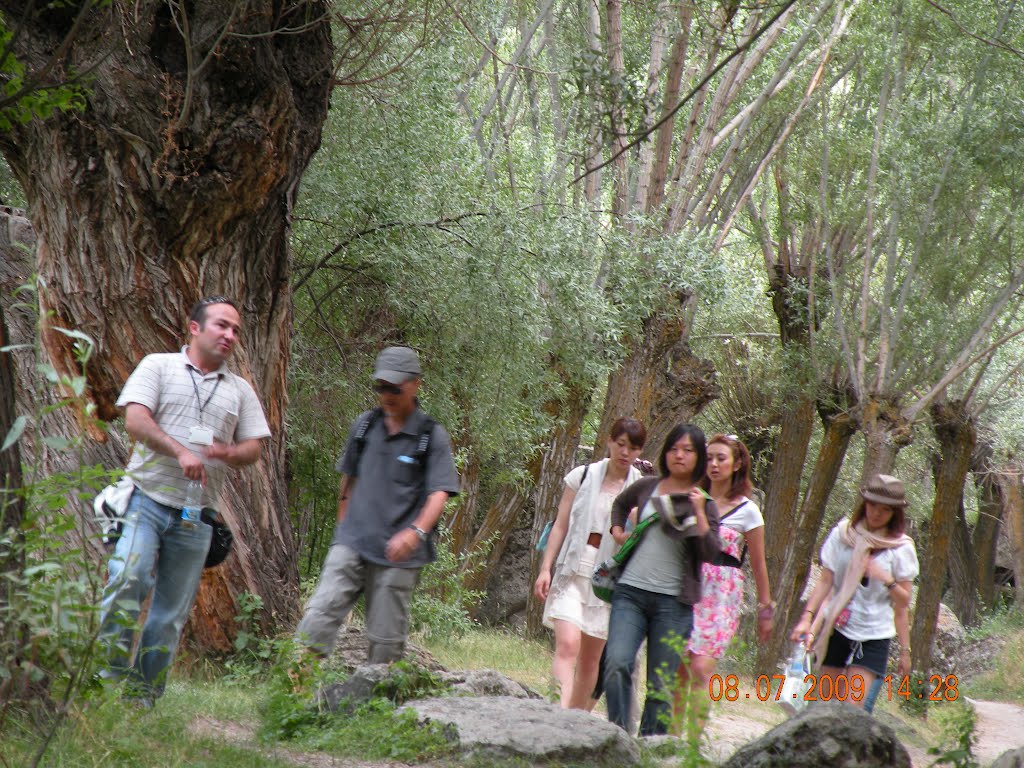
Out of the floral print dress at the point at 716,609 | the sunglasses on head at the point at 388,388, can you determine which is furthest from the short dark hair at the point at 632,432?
the sunglasses on head at the point at 388,388

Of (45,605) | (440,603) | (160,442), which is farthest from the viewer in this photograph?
(440,603)

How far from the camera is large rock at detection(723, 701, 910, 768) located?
4289 mm

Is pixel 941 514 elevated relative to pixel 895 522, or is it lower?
elevated

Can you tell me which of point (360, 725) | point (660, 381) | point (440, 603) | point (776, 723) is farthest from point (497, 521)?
point (360, 725)

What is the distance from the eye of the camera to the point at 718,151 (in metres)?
16.8

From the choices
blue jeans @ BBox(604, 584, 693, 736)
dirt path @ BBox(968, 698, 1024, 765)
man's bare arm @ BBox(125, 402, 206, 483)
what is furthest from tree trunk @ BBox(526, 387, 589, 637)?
man's bare arm @ BBox(125, 402, 206, 483)

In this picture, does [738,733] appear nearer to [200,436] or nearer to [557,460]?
[200,436]

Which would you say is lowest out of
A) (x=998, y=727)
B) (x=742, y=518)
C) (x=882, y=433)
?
(x=998, y=727)

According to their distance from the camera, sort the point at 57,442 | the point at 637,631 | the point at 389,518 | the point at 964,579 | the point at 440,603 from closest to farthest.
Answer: the point at 57,442 < the point at 389,518 < the point at 637,631 < the point at 440,603 < the point at 964,579

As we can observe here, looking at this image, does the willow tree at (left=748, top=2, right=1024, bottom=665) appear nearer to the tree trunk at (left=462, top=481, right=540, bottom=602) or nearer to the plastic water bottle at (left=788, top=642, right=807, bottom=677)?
the tree trunk at (left=462, top=481, right=540, bottom=602)

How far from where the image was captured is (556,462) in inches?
603

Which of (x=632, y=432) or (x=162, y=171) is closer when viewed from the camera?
(x=632, y=432)

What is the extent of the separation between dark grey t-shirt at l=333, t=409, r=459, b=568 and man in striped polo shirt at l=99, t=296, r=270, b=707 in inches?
22.1

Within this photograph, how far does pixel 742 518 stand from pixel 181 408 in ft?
10.5
